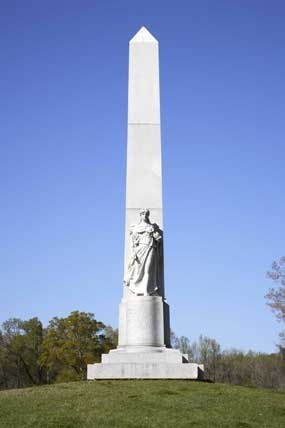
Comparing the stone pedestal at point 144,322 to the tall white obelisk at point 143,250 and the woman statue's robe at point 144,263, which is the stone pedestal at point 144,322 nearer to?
the tall white obelisk at point 143,250

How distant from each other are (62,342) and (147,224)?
3424 centimetres

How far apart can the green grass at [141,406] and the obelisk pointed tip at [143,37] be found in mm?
13759

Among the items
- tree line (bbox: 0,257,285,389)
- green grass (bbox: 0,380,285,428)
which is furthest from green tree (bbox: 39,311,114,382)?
green grass (bbox: 0,380,285,428)

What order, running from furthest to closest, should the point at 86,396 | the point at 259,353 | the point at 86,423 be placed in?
the point at 259,353
the point at 86,396
the point at 86,423

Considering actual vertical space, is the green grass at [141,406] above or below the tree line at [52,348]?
below

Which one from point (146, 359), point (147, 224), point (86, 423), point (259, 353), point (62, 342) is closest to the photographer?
point (86, 423)

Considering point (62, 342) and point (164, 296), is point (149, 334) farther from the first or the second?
point (62, 342)

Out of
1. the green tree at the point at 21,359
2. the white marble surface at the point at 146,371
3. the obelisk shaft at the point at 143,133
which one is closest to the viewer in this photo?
the white marble surface at the point at 146,371

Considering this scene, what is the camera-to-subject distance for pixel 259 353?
243 feet

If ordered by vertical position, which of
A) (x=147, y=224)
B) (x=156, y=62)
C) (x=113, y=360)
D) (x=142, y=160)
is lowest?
(x=113, y=360)

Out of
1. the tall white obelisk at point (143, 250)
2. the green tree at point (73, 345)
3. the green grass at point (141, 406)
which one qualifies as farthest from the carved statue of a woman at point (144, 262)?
the green tree at point (73, 345)

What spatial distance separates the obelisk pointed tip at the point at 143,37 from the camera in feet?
74.0

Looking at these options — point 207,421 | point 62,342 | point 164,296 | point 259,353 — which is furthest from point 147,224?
point 259,353

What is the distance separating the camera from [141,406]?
40.6ft
